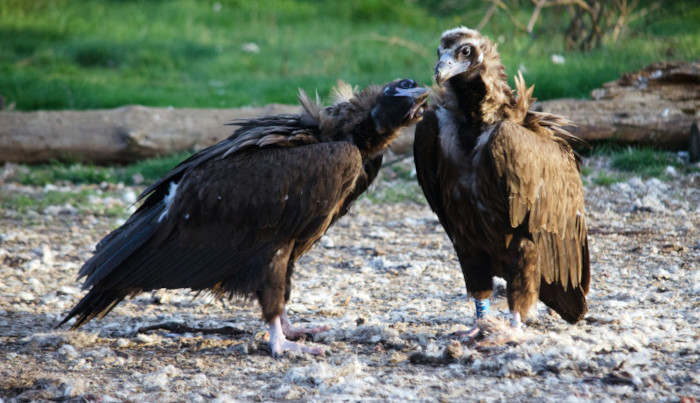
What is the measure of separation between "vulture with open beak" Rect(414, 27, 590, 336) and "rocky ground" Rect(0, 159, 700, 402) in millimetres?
283

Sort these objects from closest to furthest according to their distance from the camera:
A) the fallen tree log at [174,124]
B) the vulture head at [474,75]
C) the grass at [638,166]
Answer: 1. the vulture head at [474,75]
2. the grass at [638,166]
3. the fallen tree log at [174,124]

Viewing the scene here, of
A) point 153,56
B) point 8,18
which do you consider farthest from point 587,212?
point 8,18

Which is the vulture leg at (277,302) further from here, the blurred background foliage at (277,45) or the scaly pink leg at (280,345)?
the blurred background foliage at (277,45)

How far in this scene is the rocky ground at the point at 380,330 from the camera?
3557 mm

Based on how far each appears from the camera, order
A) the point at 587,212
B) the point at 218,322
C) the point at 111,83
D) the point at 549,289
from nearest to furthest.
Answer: the point at 549,289, the point at 218,322, the point at 587,212, the point at 111,83

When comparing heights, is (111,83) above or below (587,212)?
above

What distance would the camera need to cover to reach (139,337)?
4.39m

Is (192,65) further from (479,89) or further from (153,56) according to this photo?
(479,89)

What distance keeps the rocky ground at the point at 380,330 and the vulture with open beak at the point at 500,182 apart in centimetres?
28

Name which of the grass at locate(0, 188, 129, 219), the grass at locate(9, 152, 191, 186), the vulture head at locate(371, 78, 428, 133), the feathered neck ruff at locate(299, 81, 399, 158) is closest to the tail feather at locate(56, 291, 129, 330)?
the feathered neck ruff at locate(299, 81, 399, 158)

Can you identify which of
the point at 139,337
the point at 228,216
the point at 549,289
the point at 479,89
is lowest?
the point at 139,337

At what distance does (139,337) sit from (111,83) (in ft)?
24.5

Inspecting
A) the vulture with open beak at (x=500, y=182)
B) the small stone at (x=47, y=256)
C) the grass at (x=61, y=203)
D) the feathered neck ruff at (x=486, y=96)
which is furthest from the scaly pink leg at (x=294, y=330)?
the grass at (x=61, y=203)

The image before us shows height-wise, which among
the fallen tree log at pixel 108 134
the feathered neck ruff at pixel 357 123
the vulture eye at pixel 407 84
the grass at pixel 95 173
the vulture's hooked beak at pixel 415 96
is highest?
the vulture eye at pixel 407 84
